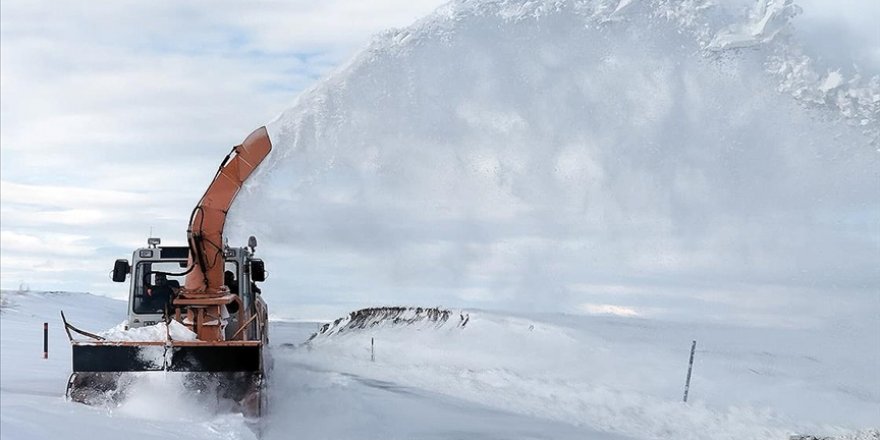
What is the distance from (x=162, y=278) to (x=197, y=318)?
5.69ft

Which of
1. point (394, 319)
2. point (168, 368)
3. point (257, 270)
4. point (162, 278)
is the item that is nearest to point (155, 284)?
point (162, 278)

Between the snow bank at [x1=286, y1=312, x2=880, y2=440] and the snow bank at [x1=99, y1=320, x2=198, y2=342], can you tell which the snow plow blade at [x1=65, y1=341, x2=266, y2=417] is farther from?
the snow bank at [x1=286, y1=312, x2=880, y2=440]

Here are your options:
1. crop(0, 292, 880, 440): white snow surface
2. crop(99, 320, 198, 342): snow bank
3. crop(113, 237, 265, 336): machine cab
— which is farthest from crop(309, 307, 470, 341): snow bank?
crop(99, 320, 198, 342): snow bank

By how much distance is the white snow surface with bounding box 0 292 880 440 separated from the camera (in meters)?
10.3

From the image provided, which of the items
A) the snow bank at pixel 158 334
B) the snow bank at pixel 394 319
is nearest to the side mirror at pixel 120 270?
the snow bank at pixel 158 334

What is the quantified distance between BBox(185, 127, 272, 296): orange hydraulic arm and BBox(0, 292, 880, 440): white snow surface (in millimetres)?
1413

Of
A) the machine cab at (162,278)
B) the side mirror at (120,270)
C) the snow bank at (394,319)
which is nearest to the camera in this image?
the side mirror at (120,270)

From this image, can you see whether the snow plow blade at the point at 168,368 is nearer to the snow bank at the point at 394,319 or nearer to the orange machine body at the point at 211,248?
the orange machine body at the point at 211,248

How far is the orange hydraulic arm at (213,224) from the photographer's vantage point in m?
11.4

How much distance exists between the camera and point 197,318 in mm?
11250

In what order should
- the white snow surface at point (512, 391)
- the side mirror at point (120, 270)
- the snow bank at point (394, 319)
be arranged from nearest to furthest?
the white snow surface at point (512, 391), the side mirror at point (120, 270), the snow bank at point (394, 319)

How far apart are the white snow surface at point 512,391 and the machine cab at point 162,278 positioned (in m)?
1.33

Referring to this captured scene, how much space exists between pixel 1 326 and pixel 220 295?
1793 cm

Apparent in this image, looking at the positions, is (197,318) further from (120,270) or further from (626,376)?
(626,376)
